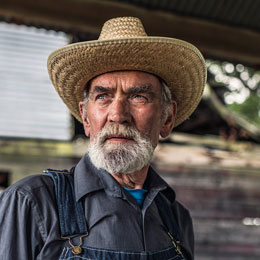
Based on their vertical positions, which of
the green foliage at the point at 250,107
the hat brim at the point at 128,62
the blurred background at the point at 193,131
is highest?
the hat brim at the point at 128,62

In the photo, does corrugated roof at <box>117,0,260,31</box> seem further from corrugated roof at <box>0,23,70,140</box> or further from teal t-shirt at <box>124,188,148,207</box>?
corrugated roof at <box>0,23,70,140</box>

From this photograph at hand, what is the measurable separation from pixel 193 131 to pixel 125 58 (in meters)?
2.94

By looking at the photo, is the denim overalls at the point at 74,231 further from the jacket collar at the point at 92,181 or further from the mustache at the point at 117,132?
the mustache at the point at 117,132

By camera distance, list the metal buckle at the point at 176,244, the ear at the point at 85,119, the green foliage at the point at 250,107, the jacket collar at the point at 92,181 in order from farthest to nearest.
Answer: the green foliage at the point at 250,107 < the ear at the point at 85,119 < the metal buckle at the point at 176,244 < the jacket collar at the point at 92,181

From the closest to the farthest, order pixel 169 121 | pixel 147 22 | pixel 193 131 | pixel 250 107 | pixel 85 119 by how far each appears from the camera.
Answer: pixel 85 119
pixel 169 121
pixel 147 22
pixel 193 131
pixel 250 107

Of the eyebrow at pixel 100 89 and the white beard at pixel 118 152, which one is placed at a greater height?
the eyebrow at pixel 100 89

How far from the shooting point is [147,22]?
8.69 feet

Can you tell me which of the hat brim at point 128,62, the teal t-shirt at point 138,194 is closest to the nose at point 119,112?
the hat brim at point 128,62

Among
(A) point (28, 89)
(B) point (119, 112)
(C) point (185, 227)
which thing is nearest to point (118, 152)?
(B) point (119, 112)

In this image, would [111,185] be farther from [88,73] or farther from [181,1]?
[181,1]

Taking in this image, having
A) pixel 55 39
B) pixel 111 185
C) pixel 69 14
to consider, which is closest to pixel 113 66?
pixel 111 185

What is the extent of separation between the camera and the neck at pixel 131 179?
1953 millimetres

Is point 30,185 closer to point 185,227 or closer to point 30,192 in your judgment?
point 30,192

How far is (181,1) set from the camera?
8.36 feet
